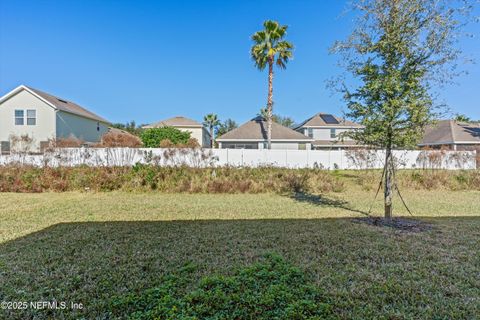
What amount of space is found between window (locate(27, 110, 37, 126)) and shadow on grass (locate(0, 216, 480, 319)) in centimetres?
1872

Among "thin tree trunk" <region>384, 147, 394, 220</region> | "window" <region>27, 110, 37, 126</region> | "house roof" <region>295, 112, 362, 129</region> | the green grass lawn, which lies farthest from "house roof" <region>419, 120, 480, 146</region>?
"window" <region>27, 110, 37, 126</region>

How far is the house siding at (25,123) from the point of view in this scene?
1892cm

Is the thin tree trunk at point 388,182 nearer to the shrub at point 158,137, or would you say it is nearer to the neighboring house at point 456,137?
the shrub at point 158,137

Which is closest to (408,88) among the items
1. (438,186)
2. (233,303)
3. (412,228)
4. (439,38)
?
(439,38)

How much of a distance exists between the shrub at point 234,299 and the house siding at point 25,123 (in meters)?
21.4

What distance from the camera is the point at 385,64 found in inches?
203

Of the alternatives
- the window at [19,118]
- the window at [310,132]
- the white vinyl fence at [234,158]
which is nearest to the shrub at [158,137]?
the white vinyl fence at [234,158]

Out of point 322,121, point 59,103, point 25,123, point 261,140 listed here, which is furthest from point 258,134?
point 25,123

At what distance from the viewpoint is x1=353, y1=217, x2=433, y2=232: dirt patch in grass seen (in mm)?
4988

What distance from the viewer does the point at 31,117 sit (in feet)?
62.5

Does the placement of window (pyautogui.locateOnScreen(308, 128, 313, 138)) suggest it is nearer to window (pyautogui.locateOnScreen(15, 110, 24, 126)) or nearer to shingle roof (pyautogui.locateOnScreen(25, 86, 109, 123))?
shingle roof (pyautogui.locateOnScreen(25, 86, 109, 123))

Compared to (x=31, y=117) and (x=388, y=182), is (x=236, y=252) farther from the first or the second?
(x=31, y=117)

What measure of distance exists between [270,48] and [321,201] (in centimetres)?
1460

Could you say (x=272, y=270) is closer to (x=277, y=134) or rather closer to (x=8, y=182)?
(x=8, y=182)
